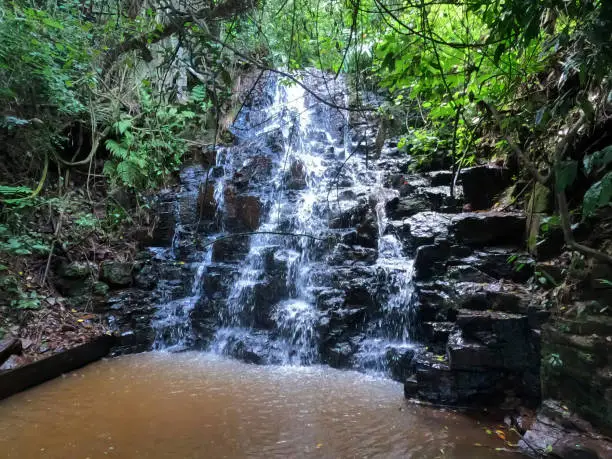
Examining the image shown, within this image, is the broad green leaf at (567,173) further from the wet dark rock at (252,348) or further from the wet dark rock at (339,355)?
the wet dark rock at (252,348)

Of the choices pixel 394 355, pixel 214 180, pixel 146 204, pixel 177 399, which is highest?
pixel 214 180

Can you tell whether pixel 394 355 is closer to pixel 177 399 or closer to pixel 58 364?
pixel 177 399

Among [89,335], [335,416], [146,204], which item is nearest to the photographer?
[335,416]

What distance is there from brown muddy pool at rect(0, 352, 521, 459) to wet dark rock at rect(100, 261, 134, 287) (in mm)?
1836

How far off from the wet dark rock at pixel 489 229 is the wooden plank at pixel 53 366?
5.16 metres

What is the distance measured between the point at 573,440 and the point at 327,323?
10.4 feet

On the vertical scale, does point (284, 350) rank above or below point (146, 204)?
below

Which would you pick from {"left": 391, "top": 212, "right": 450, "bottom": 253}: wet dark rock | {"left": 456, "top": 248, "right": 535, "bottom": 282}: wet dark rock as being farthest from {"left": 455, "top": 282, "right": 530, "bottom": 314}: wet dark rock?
{"left": 391, "top": 212, "right": 450, "bottom": 253}: wet dark rock

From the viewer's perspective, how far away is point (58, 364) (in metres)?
4.77

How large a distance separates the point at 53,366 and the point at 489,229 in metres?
5.63

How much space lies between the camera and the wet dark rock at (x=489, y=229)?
457cm

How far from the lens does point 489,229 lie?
4727mm

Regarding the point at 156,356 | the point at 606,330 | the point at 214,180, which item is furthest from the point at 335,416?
the point at 214,180

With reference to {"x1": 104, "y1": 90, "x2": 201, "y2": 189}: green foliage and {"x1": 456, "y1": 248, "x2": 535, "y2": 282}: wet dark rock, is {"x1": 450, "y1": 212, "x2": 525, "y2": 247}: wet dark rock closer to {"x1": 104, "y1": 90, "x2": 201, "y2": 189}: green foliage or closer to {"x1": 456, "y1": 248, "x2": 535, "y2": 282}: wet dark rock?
{"x1": 456, "y1": 248, "x2": 535, "y2": 282}: wet dark rock
